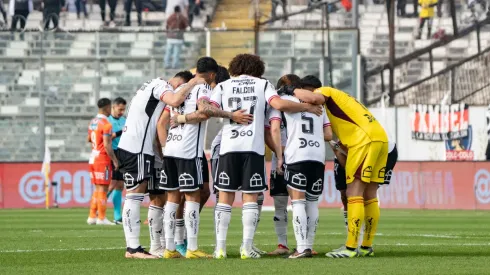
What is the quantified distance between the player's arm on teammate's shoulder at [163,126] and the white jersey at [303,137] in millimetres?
1278

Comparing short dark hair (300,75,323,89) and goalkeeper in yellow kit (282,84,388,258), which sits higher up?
short dark hair (300,75,323,89)

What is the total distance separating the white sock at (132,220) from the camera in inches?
569

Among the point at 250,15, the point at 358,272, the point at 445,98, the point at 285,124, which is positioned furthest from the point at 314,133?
the point at 250,15

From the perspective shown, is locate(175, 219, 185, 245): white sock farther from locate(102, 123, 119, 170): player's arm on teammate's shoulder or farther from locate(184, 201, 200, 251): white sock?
locate(102, 123, 119, 170): player's arm on teammate's shoulder

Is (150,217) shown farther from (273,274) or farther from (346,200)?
(273,274)

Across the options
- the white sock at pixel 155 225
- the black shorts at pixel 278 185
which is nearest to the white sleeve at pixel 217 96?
the black shorts at pixel 278 185

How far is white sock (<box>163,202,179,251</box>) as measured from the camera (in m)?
14.4

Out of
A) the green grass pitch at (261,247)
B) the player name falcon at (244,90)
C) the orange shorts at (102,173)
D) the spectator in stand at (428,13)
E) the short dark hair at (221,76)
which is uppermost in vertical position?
the spectator in stand at (428,13)

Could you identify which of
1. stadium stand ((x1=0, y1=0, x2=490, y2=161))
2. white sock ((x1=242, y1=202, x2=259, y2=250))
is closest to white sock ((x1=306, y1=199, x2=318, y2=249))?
white sock ((x1=242, y1=202, x2=259, y2=250))

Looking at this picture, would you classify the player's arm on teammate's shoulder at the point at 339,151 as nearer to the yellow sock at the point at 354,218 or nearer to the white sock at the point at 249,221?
the yellow sock at the point at 354,218

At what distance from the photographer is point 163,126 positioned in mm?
14672

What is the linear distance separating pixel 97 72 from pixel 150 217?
21648mm

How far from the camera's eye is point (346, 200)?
15.3 meters

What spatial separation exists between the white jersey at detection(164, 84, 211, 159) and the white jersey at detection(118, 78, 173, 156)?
278 mm
